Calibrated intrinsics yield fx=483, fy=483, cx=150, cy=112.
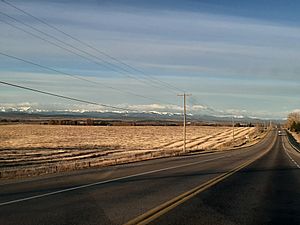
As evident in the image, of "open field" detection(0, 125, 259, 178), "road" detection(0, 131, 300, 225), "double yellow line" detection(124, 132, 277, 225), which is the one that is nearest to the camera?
"double yellow line" detection(124, 132, 277, 225)

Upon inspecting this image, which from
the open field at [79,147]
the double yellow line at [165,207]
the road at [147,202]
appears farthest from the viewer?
the open field at [79,147]

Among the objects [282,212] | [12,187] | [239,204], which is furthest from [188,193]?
[12,187]

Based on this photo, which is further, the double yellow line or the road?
the road

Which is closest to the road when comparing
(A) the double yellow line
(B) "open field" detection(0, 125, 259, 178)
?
(A) the double yellow line

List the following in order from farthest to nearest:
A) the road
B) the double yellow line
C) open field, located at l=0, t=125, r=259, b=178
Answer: open field, located at l=0, t=125, r=259, b=178 < the road < the double yellow line

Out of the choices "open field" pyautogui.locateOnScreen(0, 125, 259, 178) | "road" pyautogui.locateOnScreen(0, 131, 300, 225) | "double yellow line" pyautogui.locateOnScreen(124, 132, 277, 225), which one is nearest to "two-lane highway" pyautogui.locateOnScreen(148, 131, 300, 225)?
"road" pyautogui.locateOnScreen(0, 131, 300, 225)

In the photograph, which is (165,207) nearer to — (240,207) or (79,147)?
(240,207)

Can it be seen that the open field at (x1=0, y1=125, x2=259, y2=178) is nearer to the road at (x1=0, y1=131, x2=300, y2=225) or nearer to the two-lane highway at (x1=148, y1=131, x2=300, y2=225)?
the road at (x1=0, y1=131, x2=300, y2=225)

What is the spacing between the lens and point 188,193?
14.4 metres

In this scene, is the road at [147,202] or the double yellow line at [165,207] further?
the road at [147,202]

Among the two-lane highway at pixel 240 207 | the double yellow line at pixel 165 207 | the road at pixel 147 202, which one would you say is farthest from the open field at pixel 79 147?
the two-lane highway at pixel 240 207

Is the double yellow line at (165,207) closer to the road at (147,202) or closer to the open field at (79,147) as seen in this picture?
the road at (147,202)

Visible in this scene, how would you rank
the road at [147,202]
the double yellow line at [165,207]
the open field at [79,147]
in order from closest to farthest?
the double yellow line at [165,207], the road at [147,202], the open field at [79,147]

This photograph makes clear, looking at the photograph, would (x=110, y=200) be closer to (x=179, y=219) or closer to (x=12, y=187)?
(x=179, y=219)
